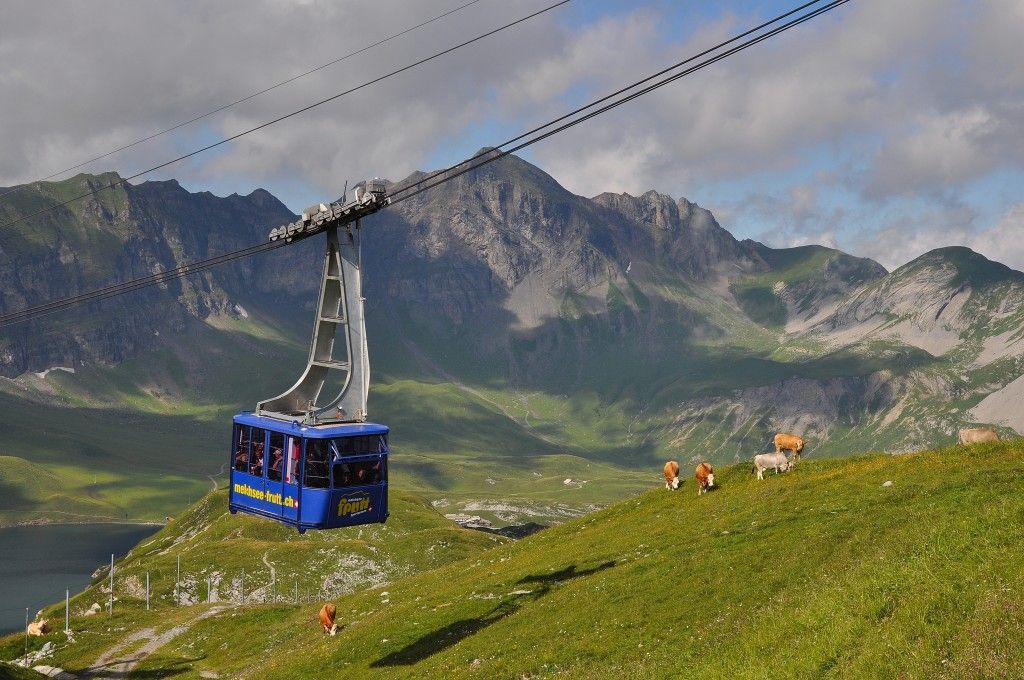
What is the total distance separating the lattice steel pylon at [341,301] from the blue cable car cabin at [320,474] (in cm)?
148

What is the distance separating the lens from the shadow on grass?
4459 centimetres

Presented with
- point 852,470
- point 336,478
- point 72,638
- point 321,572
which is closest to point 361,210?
point 336,478

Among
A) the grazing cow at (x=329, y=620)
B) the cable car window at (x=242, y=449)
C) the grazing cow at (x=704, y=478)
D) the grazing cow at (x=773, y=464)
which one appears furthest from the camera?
the grazing cow at (x=329, y=620)

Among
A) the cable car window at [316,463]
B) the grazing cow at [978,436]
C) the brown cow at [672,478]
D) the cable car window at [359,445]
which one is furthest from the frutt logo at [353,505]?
the grazing cow at [978,436]

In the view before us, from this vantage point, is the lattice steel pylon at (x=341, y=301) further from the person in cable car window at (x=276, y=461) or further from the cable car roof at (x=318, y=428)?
the person in cable car window at (x=276, y=461)

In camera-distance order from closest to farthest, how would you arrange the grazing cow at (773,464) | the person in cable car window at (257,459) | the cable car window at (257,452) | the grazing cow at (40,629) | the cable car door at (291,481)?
the cable car door at (291,481)
the cable car window at (257,452)
the person in cable car window at (257,459)
the grazing cow at (773,464)
the grazing cow at (40,629)

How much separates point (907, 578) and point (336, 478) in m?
26.5

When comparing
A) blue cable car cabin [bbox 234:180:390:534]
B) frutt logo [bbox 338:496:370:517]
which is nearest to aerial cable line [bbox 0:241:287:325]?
blue cable car cabin [bbox 234:180:390:534]

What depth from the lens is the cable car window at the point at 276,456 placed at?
150 ft

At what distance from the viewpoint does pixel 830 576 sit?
1106 inches

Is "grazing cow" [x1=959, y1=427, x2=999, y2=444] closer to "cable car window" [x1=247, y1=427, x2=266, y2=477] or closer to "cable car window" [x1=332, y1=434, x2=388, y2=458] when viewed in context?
"cable car window" [x1=332, y1=434, x2=388, y2=458]

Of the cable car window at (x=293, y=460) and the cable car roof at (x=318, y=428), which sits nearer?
the cable car roof at (x=318, y=428)

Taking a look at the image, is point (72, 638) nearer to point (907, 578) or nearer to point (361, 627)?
point (361, 627)

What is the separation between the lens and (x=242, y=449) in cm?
4906
